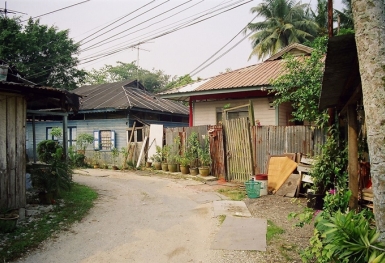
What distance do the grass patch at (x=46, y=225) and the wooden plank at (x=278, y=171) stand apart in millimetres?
4825

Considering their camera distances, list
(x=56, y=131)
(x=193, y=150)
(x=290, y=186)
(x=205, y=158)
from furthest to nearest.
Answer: (x=56, y=131) < (x=193, y=150) < (x=205, y=158) < (x=290, y=186)

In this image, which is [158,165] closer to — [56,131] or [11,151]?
[11,151]

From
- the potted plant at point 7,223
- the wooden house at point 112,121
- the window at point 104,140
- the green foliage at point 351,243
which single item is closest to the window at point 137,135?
the wooden house at point 112,121

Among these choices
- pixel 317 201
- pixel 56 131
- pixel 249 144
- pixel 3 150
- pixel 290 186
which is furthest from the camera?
pixel 56 131

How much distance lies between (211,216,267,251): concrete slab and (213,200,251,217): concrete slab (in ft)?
1.21

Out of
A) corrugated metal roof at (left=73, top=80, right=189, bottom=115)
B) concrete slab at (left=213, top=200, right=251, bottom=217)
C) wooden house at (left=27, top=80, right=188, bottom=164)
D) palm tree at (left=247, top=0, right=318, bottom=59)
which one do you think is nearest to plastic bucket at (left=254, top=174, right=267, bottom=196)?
concrete slab at (left=213, top=200, right=251, bottom=217)

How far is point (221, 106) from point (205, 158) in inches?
107

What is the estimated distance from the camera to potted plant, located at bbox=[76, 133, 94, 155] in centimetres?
1653

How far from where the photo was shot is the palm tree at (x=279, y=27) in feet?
85.8

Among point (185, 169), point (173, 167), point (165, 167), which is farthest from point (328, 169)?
point (165, 167)

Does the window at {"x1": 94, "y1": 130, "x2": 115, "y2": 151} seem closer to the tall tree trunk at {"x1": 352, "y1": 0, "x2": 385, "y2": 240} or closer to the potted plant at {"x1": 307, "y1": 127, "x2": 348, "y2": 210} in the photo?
the potted plant at {"x1": 307, "y1": 127, "x2": 348, "y2": 210}

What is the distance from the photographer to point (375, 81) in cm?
233

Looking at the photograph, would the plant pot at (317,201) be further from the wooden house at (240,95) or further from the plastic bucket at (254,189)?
the wooden house at (240,95)

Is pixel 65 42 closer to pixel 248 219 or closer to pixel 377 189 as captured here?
pixel 248 219
